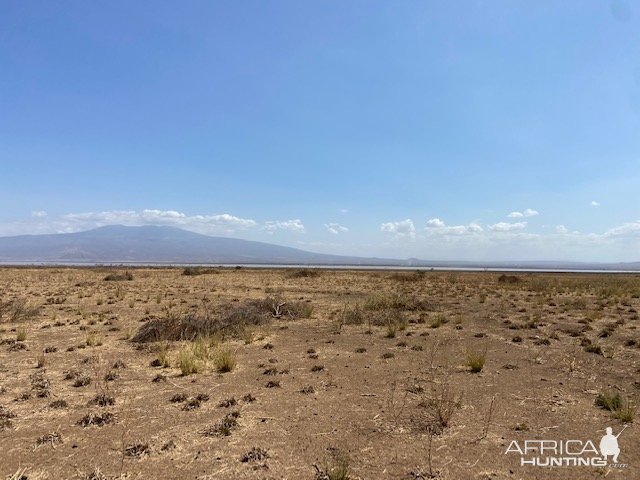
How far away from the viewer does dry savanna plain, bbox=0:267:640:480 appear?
523cm

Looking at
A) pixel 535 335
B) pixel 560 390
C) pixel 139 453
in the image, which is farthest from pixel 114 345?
Answer: pixel 535 335

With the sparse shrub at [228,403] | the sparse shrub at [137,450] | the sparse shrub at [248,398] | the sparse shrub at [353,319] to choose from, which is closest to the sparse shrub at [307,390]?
the sparse shrub at [248,398]

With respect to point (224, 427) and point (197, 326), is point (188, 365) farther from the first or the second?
point (197, 326)

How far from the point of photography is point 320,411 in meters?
7.09

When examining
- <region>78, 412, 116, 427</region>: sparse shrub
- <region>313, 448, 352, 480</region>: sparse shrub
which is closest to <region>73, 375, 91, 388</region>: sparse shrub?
<region>78, 412, 116, 427</region>: sparse shrub

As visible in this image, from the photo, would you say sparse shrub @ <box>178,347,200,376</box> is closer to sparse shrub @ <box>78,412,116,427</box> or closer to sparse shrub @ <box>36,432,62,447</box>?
sparse shrub @ <box>78,412,116,427</box>

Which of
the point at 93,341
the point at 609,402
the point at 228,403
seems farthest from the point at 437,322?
the point at 93,341

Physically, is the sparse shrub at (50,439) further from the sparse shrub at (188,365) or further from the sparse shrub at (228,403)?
the sparse shrub at (188,365)

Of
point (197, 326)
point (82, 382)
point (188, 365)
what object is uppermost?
point (197, 326)

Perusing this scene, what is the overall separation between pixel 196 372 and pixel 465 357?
680 centimetres

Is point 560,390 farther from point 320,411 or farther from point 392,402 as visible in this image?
point 320,411

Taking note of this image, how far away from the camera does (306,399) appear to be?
7723 mm

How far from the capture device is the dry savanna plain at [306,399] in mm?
5227

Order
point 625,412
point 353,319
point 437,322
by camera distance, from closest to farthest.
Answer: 1. point 625,412
2. point 437,322
3. point 353,319
